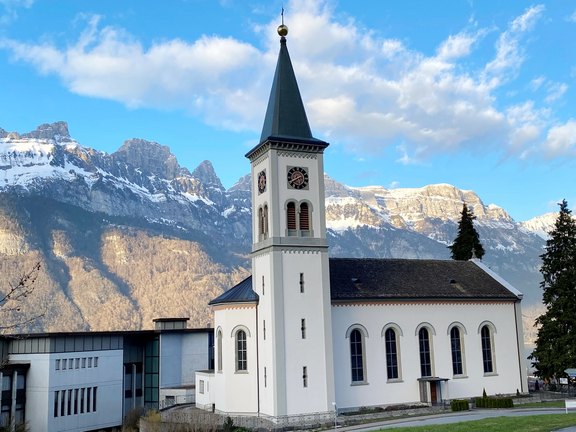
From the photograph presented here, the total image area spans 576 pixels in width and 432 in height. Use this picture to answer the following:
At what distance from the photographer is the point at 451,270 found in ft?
184

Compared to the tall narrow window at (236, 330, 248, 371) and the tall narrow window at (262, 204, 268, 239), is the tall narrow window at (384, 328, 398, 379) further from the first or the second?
the tall narrow window at (262, 204, 268, 239)

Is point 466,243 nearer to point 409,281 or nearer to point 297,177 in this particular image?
point 409,281

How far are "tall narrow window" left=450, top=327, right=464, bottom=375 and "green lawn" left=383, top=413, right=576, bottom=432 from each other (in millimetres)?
14671

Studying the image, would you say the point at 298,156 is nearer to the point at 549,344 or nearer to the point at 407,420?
the point at 407,420

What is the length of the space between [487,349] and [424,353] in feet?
22.0

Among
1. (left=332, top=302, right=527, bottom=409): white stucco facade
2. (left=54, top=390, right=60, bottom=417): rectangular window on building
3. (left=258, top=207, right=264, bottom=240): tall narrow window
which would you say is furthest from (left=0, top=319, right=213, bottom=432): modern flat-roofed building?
(left=258, top=207, right=264, bottom=240): tall narrow window

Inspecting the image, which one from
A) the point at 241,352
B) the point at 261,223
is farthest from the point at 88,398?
the point at 261,223

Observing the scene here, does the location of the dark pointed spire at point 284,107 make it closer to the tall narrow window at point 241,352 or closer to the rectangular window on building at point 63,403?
the tall narrow window at point 241,352

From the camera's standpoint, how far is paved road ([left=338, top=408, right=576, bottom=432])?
124ft

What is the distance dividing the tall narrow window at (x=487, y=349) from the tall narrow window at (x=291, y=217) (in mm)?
20229

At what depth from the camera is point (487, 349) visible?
52.2m

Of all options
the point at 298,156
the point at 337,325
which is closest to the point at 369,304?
the point at 337,325

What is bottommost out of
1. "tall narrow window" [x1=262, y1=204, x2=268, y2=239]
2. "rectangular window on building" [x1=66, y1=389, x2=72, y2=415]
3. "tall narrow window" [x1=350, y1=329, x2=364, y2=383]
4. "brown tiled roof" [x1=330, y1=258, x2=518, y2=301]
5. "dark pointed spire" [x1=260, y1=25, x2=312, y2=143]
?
"rectangular window on building" [x1=66, y1=389, x2=72, y2=415]

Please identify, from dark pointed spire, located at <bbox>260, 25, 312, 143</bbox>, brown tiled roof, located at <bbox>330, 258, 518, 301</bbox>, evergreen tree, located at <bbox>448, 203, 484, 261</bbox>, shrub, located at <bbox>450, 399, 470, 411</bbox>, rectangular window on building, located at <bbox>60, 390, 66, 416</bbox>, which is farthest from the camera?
evergreen tree, located at <bbox>448, 203, 484, 261</bbox>
